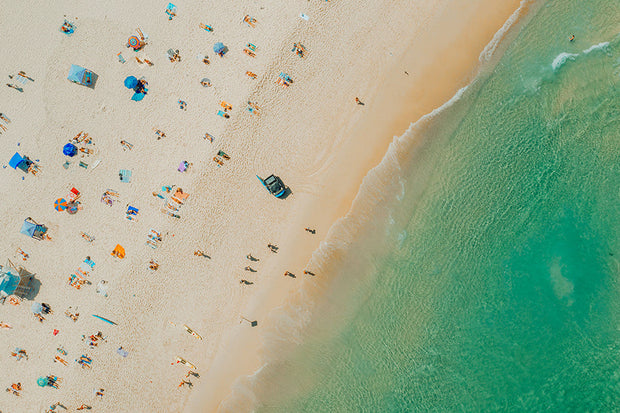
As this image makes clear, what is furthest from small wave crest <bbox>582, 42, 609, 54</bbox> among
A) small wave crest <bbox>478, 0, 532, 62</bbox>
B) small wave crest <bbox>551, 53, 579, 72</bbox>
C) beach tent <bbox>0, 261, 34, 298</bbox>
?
beach tent <bbox>0, 261, 34, 298</bbox>

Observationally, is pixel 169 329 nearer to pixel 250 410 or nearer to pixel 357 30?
pixel 250 410

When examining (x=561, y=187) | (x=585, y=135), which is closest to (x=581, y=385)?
(x=561, y=187)

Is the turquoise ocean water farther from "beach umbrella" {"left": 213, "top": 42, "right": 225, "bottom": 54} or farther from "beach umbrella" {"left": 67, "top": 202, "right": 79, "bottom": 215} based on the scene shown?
"beach umbrella" {"left": 67, "top": 202, "right": 79, "bottom": 215}

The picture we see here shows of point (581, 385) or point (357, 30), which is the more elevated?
point (357, 30)

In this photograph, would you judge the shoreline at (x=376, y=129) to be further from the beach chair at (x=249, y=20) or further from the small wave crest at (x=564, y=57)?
the beach chair at (x=249, y=20)

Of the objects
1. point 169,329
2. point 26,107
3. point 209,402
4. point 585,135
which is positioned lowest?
point 209,402

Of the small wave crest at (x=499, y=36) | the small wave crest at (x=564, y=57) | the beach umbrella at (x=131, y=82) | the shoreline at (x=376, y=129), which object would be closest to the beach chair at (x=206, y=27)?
the beach umbrella at (x=131, y=82)
